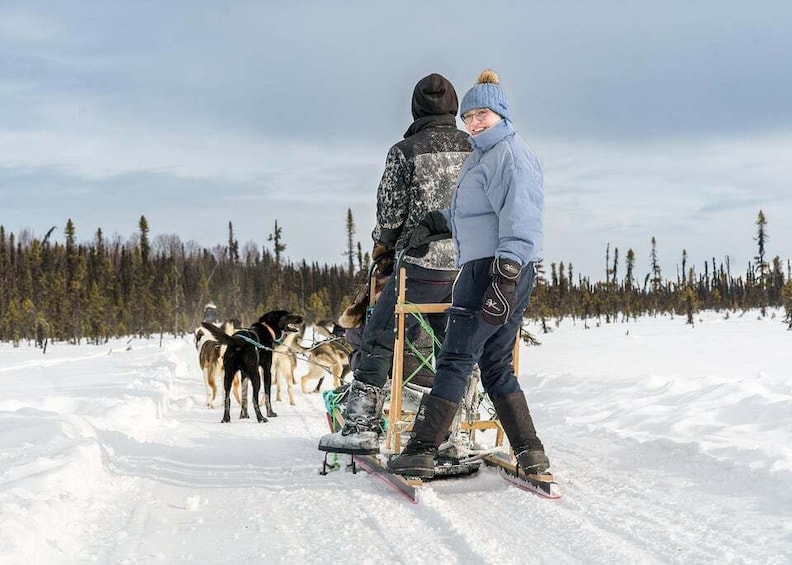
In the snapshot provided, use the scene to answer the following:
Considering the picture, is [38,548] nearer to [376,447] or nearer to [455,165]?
[376,447]

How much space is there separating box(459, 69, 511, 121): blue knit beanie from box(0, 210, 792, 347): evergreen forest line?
149 feet

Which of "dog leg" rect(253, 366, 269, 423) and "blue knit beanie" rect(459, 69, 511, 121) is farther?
"dog leg" rect(253, 366, 269, 423)

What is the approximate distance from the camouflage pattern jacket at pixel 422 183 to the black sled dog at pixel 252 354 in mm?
4363

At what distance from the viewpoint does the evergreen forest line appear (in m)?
58.9

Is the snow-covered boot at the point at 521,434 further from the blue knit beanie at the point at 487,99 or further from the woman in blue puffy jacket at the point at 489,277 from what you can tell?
the blue knit beanie at the point at 487,99

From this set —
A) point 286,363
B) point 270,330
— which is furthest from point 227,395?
point 286,363

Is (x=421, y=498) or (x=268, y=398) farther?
(x=268, y=398)

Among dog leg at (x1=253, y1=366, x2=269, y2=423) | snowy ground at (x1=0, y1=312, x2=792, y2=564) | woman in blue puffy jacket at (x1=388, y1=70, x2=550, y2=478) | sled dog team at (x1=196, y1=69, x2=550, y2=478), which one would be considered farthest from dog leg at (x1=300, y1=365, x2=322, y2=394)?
woman in blue puffy jacket at (x1=388, y1=70, x2=550, y2=478)

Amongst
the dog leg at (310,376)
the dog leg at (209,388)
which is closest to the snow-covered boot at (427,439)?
the dog leg at (209,388)

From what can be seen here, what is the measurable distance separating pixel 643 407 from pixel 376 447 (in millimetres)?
2935

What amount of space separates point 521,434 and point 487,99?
5.33 ft

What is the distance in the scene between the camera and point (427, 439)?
11.0ft

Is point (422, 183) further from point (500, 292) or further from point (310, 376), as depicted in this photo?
point (310, 376)

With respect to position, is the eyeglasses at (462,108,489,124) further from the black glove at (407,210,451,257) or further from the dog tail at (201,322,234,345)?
the dog tail at (201,322,234,345)
